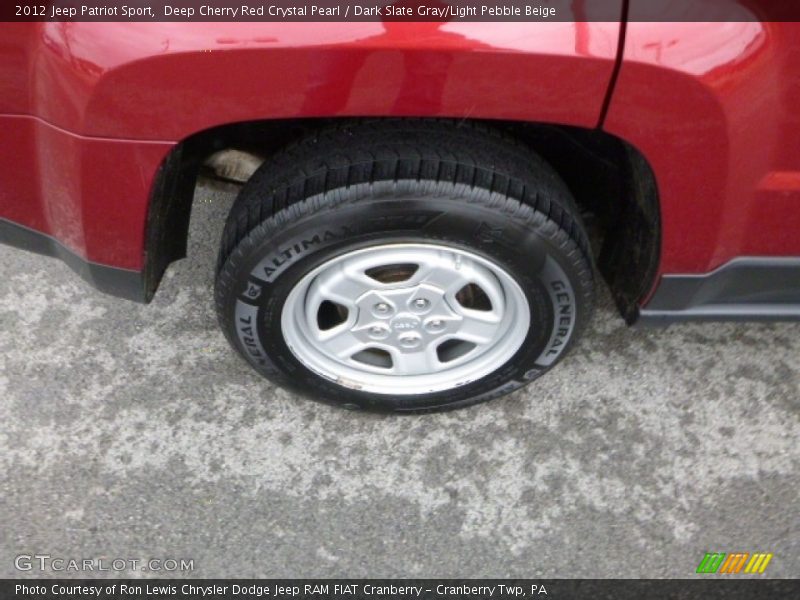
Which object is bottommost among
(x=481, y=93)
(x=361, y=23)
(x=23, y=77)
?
(x=23, y=77)

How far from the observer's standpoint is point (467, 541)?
2.04 metres

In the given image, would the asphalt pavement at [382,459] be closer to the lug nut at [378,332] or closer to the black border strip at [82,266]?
the lug nut at [378,332]

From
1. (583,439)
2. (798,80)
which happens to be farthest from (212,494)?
(798,80)

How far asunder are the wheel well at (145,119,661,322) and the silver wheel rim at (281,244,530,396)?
1.02ft

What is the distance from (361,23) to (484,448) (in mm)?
1201

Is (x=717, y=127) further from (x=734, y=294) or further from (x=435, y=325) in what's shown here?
(x=435, y=325)

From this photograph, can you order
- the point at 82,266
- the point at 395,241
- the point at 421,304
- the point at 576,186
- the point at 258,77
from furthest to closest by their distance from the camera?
1. the point at 576,186
2. the point at 421,304
3. the point at 82,266
4. the point at 395,241
5. the point at 258,77

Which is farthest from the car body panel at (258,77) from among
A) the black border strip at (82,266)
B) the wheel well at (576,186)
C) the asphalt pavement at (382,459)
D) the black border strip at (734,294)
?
the asphalt pavement at (382,459)

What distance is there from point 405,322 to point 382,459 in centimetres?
39

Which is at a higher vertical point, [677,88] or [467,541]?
[677,88]

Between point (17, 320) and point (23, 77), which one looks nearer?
point (23, 77)

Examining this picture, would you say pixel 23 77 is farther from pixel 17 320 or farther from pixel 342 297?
pixel 17 320

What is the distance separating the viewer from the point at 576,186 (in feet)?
7.02

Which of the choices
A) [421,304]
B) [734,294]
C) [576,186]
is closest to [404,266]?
[421,304]
